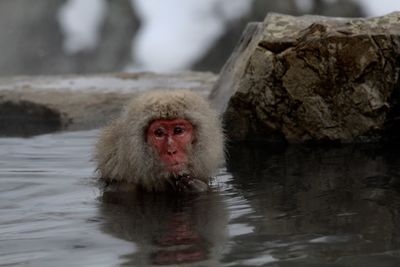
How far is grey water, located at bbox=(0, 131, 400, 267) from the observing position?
139 inches

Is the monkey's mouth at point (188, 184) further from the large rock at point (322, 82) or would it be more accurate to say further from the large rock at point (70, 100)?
the large rock at point (70, 100)

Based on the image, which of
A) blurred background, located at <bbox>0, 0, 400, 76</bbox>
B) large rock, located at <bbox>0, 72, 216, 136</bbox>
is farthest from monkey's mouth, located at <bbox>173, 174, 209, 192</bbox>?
blurred background, located at <bbox>0, 0, 400, 76</bbox>

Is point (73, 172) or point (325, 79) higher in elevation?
point (325, 79)

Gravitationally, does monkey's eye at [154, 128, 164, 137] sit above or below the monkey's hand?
above

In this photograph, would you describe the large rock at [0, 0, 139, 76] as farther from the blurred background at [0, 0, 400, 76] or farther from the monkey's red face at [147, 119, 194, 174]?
the monkey's red face at [147, 119, 194, 174]

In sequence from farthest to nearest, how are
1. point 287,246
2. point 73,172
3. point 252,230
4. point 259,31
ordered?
point 259,31 → point 73,172 → point 252,230 → point 287,246

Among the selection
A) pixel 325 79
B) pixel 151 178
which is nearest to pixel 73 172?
pixel 151 178

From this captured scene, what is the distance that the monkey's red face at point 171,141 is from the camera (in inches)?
196

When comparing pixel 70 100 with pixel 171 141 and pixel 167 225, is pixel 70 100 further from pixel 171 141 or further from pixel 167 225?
pixel 167 225

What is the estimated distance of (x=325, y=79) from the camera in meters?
6.69

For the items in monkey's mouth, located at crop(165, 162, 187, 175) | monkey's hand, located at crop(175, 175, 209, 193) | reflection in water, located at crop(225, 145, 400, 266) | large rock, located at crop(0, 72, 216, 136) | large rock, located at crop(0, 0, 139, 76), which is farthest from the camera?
large rock, located at crop(0, 0, 139, 76)

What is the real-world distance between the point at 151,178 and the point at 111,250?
1484 millimetres

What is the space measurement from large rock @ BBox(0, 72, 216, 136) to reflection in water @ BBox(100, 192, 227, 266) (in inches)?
124

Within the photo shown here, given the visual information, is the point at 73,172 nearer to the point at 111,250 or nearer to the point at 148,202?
the point at 148,202
